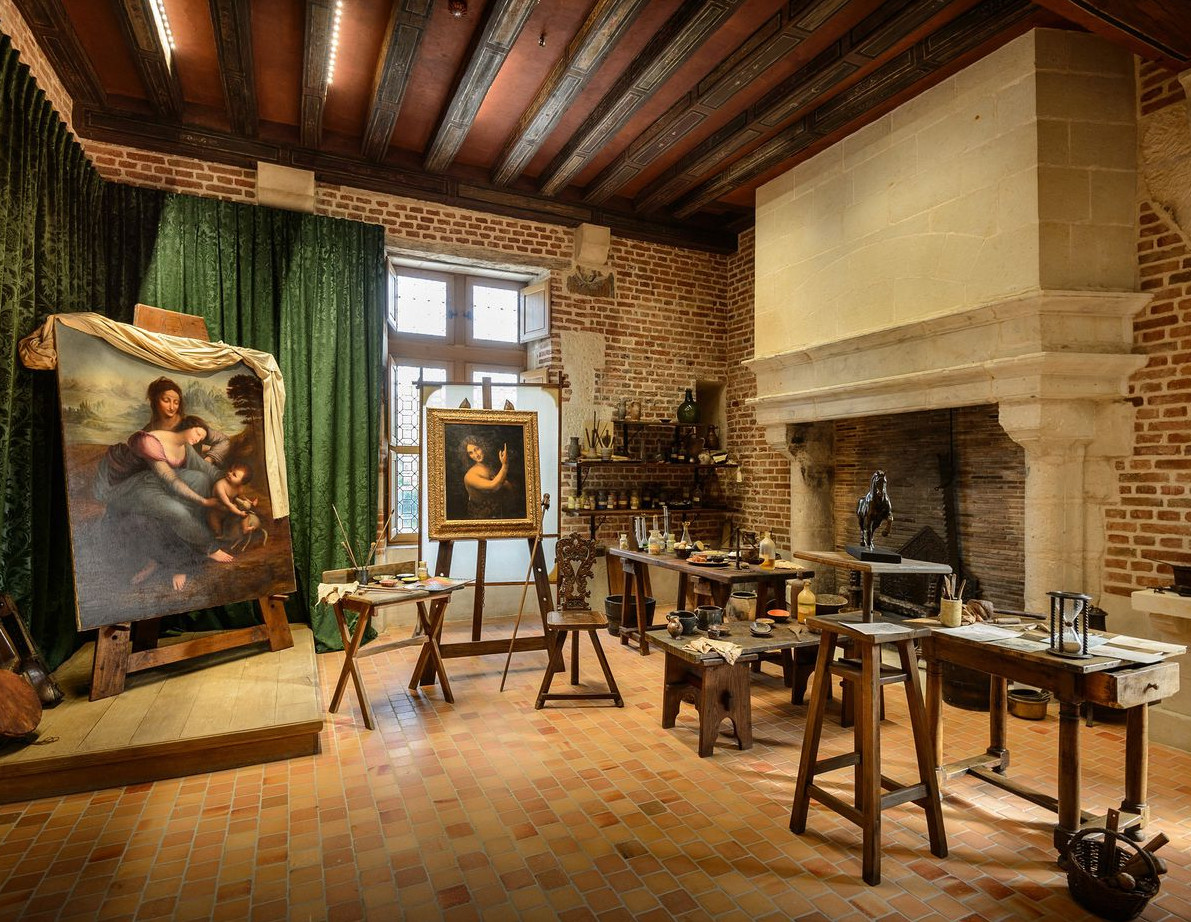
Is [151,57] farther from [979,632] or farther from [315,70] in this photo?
[979,632]

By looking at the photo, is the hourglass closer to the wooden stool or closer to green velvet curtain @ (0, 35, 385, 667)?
the wooden stool

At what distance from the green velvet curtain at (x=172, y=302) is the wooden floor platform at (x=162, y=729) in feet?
2.65

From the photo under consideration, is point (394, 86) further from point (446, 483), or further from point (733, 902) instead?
point (733, 902)

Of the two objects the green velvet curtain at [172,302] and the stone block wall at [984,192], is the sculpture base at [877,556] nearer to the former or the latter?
the stone block wall at [984,192]

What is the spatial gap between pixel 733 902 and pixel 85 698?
12.3ft

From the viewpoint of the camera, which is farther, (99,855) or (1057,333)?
(1057,333)

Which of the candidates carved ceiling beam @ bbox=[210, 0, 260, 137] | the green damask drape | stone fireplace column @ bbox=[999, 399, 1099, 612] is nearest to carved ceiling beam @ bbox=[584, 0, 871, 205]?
stone fireplace column @ bbox=[999, 399, 1099, 612]

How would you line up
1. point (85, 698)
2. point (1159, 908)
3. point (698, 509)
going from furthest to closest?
point (698, 509), point (85, 698), point (1159, 908)

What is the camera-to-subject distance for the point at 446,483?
193 inches

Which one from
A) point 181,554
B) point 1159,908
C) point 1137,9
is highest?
point 1137,9

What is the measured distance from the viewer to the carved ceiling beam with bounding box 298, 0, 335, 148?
3.92 meters

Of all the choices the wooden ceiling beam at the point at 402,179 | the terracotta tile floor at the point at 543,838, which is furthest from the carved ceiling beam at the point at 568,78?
the terracotta tile floor at the point at 543,838

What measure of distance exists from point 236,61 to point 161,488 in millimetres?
2958

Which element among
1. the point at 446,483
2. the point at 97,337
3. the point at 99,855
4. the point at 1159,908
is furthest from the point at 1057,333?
the point at 97,337
